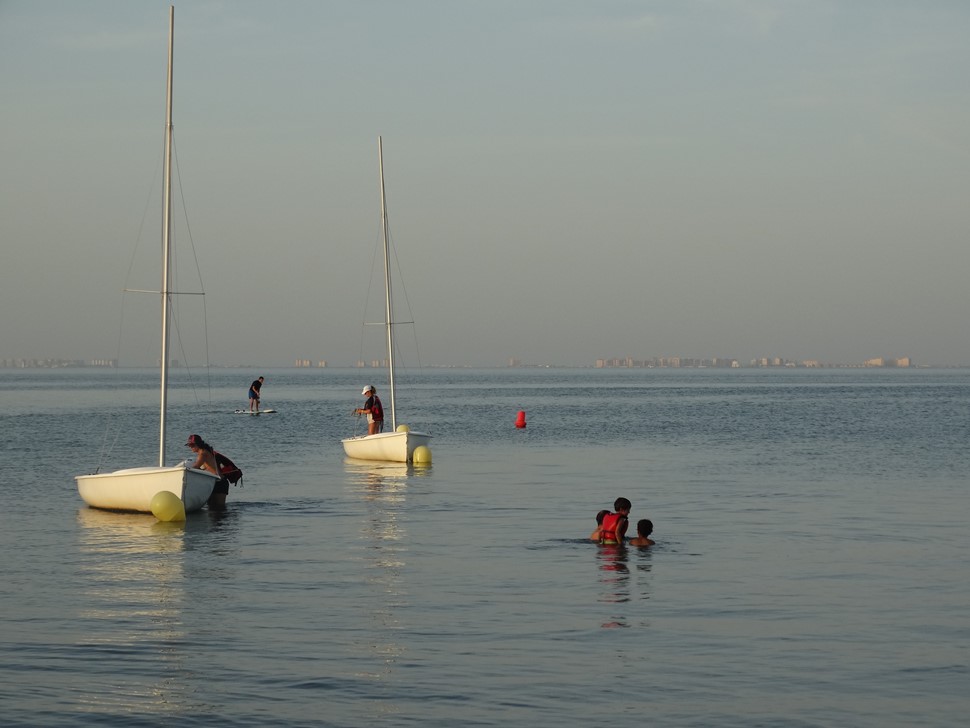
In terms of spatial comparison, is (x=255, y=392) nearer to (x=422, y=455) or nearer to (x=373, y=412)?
(x=373, y=412)

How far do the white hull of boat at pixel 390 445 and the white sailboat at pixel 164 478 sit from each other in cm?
1442

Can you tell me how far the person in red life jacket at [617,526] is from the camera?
22.9 meters

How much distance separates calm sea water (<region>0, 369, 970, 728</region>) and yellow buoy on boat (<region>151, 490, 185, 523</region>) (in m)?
0.39

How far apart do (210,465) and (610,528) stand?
10405mm

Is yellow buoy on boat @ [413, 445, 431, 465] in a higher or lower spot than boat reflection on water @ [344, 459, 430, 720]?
higher

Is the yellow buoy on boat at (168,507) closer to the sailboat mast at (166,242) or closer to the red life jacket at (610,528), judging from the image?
the sailboat mast at (166,242)

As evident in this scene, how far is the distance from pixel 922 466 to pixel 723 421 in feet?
116

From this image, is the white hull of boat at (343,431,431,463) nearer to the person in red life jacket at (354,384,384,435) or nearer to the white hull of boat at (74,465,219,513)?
the person in red life jacket at (354,384,384,435)

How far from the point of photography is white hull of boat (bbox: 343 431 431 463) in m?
42.6

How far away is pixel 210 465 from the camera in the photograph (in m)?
28.9

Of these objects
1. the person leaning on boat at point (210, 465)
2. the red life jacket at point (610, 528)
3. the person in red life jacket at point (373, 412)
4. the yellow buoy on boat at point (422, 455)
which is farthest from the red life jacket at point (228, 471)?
the person in red life jacket at point (373, 412)

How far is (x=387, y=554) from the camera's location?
22.5 metres

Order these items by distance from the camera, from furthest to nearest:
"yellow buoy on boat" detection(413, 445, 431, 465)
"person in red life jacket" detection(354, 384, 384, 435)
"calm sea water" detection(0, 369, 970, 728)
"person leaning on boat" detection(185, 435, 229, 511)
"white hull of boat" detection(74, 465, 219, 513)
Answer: "person in red life jacket" detection(354, 384, 384, 435) < "yellow buoy on boat" detection(413, 445, 431, 465) < "person leaning on boat" detection(185, 435, 229, 511) < "white hull of boat" detection(74, 465, 219, 513) < "calm sea water" detection(0, 369, 970, 728)

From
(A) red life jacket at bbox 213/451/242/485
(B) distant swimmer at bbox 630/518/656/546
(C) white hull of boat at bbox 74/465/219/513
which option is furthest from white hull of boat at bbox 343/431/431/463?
(B) distant swimmer at bbox 630/518/656/546
